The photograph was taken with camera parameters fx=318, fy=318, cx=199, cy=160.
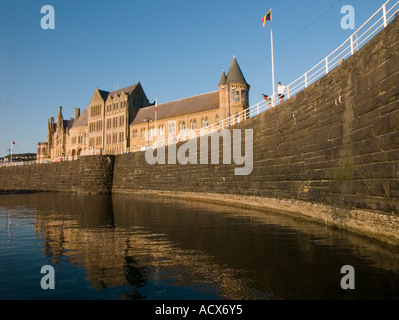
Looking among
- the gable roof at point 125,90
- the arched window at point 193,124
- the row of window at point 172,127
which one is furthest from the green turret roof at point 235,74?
the gable roof at point 125,90

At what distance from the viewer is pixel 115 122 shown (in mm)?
76188

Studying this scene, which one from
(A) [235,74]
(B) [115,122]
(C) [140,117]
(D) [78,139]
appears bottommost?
(D) [78,139]

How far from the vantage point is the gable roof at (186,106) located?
191 ft

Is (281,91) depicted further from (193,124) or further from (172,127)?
(172,127)

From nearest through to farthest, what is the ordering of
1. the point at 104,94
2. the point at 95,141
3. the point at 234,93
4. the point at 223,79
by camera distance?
the point at 234,93, the point at 223,79, the point at 95,141, the point at 104,94

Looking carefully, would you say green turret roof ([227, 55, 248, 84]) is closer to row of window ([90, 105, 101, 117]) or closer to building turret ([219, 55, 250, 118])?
building turret ([219, 55, 250, 118])

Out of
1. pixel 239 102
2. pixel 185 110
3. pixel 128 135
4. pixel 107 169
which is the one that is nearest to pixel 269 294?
pixel 107 169

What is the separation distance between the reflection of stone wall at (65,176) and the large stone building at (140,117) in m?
5.07

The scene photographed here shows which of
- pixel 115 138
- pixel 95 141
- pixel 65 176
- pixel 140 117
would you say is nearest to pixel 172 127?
pixel 140 117

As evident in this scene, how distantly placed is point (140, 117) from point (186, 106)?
15178 mm

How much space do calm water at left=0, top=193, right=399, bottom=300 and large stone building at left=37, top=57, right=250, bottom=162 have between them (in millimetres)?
33709

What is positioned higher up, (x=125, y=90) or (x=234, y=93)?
(x=125, y=90)

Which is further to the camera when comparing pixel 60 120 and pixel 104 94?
pixel 60 120

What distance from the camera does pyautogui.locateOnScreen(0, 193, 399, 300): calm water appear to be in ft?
17.3
